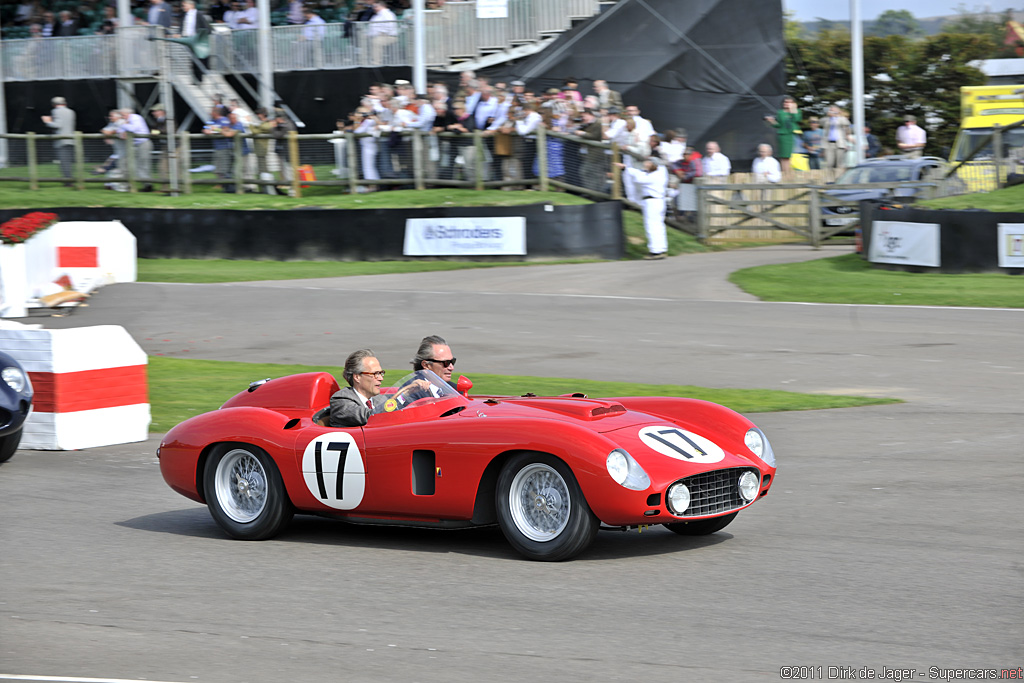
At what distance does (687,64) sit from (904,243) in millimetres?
11946

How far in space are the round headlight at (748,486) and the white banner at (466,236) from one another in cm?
1541

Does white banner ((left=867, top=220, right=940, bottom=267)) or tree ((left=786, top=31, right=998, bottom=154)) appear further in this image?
tree ((left=786, top=31, right=998, bottom=154))

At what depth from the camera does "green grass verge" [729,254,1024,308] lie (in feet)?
56.5

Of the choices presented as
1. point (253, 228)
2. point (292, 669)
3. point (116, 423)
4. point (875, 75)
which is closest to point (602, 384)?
point (116, 423)

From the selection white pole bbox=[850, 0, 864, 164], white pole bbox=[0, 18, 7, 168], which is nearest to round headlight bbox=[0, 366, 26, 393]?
white pole bbox=[0, 18, 7, 168]

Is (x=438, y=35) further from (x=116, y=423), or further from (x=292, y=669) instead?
(x=292, y=669)

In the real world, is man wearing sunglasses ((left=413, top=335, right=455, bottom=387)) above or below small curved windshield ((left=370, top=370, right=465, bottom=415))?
above

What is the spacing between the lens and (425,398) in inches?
255

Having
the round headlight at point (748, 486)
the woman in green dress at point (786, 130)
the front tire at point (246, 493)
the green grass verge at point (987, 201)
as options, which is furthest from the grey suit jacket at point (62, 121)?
the round headlight at point (748, 486)

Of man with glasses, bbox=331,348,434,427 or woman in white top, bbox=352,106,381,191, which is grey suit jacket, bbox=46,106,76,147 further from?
man with glasses, bbox=331,348,434,427

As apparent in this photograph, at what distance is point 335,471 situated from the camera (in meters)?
6.46

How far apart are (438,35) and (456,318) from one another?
13.7 metres

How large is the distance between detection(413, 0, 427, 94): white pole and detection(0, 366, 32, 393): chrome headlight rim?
18283mm

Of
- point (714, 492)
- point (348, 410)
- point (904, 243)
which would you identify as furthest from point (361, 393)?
point (904, 243)
